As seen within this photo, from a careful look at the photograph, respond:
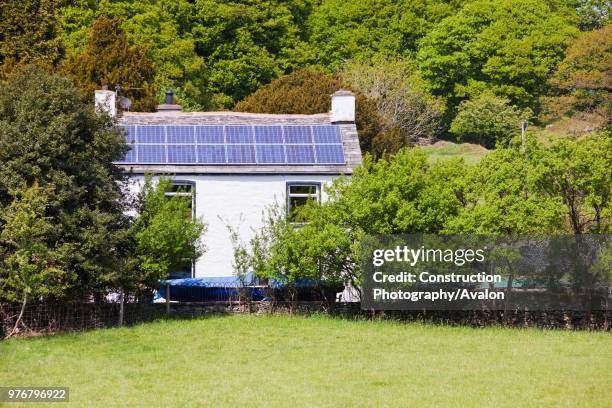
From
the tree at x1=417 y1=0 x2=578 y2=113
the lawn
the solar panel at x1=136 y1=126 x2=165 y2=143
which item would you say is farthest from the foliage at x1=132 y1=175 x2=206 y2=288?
the tree at x1=417 y1=0 x2=578 y2=113

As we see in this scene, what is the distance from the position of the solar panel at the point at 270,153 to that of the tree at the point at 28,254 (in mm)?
11241

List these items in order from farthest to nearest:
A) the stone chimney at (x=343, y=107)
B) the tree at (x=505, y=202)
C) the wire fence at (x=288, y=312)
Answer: the stone chimney at (x=343, y=107), the tree at (x=505, y=202), the wire fence at (x=288, y=312)

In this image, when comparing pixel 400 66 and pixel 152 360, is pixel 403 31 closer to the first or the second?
pixel 400 66

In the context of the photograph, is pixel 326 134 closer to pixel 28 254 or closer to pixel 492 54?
pixel 28 254

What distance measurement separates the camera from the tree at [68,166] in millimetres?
32250

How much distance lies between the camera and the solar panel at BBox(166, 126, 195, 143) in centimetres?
4247

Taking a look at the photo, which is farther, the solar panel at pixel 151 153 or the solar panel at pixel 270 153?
the solar panel at pixel 270 153

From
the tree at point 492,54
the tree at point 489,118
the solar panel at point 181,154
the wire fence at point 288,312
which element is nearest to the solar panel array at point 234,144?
the solar panel at point 181,154

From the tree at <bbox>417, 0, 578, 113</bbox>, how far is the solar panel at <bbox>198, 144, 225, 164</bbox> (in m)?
48.3

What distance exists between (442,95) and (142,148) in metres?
52.3

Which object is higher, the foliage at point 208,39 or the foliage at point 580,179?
the foliage at point 208,39

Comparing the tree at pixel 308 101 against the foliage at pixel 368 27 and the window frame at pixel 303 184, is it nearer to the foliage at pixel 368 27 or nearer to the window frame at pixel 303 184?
the window frame at pixel 303 184

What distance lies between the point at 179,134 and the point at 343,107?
659 cm

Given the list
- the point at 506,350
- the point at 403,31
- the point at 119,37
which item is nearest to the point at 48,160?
the point at 506,350
